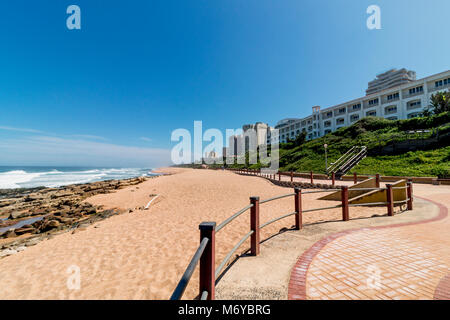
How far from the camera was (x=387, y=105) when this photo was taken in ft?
146

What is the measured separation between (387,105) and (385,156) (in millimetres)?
31954

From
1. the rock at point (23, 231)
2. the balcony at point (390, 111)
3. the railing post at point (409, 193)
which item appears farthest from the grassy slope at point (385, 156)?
the rock at point (23, 231)

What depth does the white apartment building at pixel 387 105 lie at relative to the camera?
37.4 metres

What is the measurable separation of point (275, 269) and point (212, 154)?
186 m

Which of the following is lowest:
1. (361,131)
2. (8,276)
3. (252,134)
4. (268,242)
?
(8,276)

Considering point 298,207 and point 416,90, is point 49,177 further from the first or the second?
point 416,90

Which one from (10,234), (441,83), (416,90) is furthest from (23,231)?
(416,90)

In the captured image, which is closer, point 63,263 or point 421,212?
point 63,263

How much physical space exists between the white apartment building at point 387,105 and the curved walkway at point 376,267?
49958 mm
